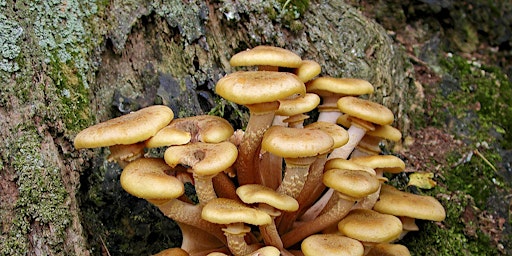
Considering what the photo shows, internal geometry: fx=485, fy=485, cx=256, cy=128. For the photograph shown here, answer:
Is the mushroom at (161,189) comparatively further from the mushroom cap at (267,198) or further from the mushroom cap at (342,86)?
the mushroom cap at (342,86)

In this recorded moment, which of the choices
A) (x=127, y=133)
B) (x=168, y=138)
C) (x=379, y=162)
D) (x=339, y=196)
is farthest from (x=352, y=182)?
(x=127, y=133)

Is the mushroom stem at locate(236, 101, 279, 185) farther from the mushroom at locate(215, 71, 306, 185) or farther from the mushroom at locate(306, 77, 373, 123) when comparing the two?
the mushroom at locate(306, 77, 373, 123)

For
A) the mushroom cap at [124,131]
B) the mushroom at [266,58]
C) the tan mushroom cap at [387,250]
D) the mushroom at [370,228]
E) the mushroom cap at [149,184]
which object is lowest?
the tan mushroom cap at [387,250]

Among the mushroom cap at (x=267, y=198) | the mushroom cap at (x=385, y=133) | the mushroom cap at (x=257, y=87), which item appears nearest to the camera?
the mushroom cap at (x=257, y=87)

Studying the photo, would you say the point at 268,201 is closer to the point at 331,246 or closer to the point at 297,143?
the point at 297,143

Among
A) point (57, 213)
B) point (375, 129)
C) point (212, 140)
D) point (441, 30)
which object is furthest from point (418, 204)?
point (441, 30)

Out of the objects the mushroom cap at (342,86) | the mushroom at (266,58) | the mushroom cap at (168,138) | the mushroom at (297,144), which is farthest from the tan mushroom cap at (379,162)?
the mushroom cap at (168,138)
